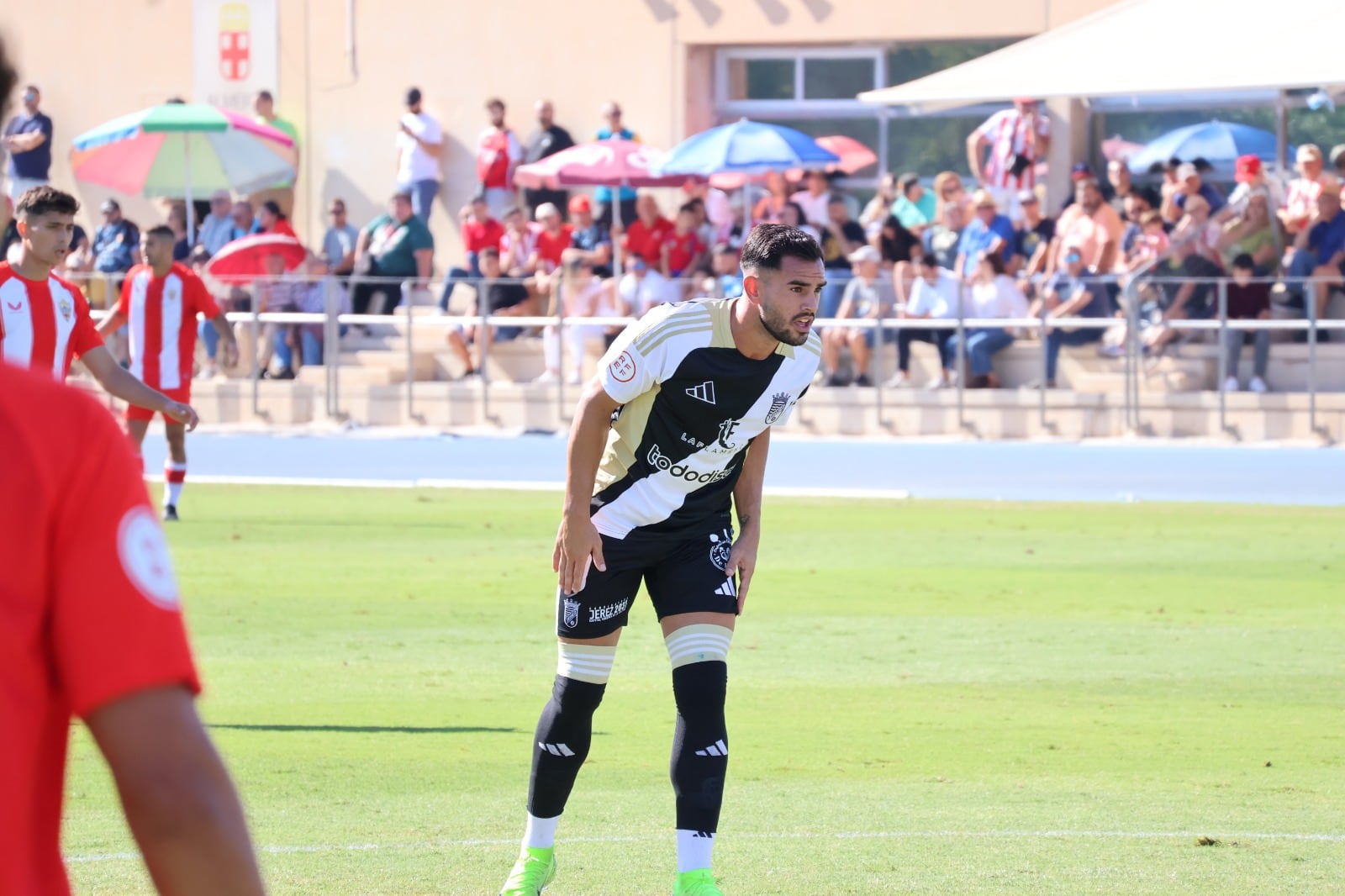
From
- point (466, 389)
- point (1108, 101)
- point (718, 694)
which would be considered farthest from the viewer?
point (1108, 101)

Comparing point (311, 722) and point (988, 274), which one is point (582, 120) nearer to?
point (988, 274)

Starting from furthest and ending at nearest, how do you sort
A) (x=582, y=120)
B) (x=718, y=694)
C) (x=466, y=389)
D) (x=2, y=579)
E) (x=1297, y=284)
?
(x=582, y=120)
(x=466, y=389)
(x=1297, y=284)
(x=718, y=694)
(x=2, y=579)

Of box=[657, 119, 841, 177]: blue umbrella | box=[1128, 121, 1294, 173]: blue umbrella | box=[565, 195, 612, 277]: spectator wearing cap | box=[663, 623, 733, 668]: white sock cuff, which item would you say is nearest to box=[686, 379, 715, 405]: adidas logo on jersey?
box=[663, 623, 733, 668]: white sock cuff

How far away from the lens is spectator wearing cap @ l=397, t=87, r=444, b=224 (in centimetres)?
2905

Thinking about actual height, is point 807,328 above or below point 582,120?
below

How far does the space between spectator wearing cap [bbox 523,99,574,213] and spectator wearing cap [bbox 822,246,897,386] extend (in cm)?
614

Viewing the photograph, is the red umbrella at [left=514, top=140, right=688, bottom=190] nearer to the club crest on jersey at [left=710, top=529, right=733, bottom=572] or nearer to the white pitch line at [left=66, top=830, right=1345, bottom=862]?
the white pitch line at [left=66, top=830, right=1345, bottom=862]

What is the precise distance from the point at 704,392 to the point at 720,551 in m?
0.48

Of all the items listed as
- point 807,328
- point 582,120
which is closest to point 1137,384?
point 582,120

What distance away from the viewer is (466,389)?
2422cm

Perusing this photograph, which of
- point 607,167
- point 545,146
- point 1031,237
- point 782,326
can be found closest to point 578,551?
point 782,326

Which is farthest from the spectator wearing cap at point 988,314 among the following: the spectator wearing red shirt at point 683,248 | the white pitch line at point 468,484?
the spectator wearing red shirt at point 683,248

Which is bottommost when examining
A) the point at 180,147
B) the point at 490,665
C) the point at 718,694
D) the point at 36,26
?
the point at 490,665

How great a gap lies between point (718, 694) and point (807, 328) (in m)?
1.09
